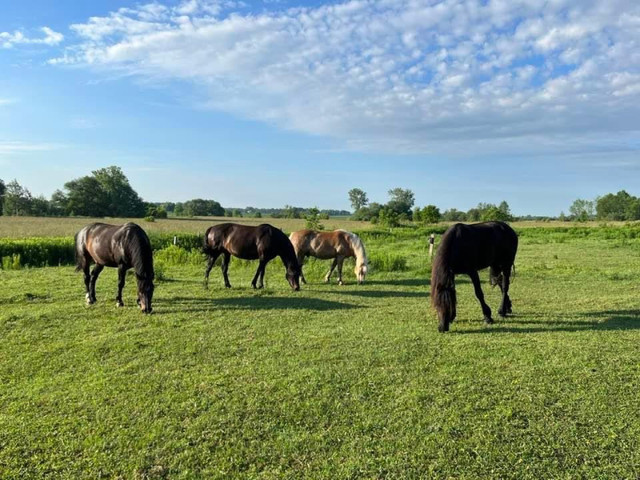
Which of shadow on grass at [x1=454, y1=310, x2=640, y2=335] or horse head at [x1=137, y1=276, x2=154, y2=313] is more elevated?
horse head at [x1=137, y1=276, x2=154, y2=313]

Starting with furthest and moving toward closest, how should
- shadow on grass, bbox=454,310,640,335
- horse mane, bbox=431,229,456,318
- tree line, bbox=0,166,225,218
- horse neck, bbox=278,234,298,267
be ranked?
tree line, bbox=0,166,225,218 < horse neck, bbox=278,234,298,267 < shadow on grass, bbox=454,310,640,335 < horse mane, bbox=431,229,456,318

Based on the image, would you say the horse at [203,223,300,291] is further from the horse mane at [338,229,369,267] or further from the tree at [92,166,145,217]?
the tree at [92,166,145,217]

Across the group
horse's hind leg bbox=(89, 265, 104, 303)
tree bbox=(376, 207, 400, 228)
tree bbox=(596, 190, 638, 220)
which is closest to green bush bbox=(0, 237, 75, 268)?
horse's hind leg bbox=(89, 265, 104, 303)

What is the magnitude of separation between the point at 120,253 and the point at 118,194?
64.7 meters

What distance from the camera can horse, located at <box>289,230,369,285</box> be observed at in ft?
38.6

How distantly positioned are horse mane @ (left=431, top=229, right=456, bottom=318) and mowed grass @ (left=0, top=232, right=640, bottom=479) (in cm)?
43

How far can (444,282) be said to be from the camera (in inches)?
271

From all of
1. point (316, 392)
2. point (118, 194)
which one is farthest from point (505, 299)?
point (118, 194)

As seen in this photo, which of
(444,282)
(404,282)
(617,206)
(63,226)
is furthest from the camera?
(617,206)

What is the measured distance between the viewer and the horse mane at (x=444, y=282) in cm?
679

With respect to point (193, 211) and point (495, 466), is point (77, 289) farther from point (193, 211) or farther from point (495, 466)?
point (193, 211)

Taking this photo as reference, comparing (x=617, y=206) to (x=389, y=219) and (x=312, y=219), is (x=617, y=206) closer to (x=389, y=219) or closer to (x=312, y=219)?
(x=389, y=219)

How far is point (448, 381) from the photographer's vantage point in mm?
4840

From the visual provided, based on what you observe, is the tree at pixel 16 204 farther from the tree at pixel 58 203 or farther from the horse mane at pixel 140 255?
the horse mane at pixel 140 255
